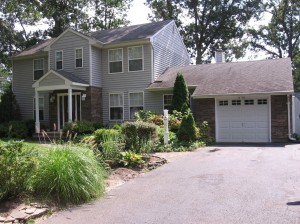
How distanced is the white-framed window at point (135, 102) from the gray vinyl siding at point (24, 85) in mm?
6935

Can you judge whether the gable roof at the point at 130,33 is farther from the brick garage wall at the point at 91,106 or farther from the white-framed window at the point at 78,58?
the brick garage wall at the point at 91,106

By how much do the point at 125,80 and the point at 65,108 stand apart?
4.37 metres

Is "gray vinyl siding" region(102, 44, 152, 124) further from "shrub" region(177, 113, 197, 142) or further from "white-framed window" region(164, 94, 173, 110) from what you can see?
"shrub" region(177, 113, 197, 142)

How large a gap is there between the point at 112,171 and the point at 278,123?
10646 millimetres

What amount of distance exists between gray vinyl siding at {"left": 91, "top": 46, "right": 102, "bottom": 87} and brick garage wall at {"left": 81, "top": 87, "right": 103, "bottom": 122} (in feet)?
1.45

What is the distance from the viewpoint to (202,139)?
17.1 meters

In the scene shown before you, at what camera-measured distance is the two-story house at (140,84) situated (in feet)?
57.9

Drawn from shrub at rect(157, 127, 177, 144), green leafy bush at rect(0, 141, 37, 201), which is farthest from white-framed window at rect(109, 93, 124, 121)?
green leafy bush at rect(0, 141, 37, 201)

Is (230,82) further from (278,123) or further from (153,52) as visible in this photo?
(153,52)

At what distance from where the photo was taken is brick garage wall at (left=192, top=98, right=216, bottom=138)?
718 inches

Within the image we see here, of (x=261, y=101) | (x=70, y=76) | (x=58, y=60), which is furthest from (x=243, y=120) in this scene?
(x=58, y=60)

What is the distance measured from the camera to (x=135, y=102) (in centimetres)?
2167

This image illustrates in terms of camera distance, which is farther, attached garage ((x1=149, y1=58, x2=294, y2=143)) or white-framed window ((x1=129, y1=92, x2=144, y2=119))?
white-framed window ((x1=129, y1=92, x2=144, y2=119))

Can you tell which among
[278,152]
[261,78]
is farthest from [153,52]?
[278,152]
